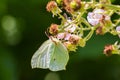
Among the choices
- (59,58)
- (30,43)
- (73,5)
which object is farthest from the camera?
Answer: (30,43)

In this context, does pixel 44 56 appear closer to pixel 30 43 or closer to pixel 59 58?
pixel 59 58

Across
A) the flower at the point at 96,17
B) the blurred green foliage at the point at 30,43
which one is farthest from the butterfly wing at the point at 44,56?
the blurred green foliage at the point at 30,43

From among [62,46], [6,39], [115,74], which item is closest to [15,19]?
[6,39]

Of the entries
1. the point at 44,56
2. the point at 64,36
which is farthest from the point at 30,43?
the point at 64,36

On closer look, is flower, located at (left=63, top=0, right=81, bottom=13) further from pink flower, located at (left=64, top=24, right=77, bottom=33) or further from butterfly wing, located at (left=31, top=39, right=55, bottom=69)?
butterfly wing, located at (left=31, top=39, right=55, bottom=69)

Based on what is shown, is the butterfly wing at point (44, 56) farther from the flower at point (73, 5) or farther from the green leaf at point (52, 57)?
the flower at point (73, 5)
